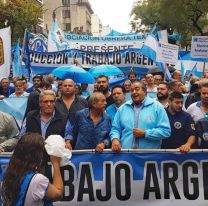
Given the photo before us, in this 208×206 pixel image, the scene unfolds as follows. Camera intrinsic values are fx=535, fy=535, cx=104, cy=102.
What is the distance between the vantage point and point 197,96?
7.54m

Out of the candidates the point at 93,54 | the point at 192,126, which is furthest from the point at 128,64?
the point at 192,126

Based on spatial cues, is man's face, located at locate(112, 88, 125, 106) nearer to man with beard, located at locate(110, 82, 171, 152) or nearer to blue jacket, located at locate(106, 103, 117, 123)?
blue jacket, located at locate(106, 103, 117, 123)

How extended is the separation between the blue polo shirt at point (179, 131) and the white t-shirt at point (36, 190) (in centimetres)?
239

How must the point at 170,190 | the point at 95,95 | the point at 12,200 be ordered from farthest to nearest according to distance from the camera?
the point at 95,95 < the point at 170,190 < the point at 12,200

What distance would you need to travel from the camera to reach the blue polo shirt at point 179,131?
18.7ft

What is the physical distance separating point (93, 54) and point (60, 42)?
236 centimetres

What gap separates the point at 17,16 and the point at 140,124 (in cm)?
3816

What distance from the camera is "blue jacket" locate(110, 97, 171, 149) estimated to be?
544 cm

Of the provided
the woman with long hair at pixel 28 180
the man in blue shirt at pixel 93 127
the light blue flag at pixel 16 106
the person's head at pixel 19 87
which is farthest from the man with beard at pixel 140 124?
the person's head at pixel 19 87

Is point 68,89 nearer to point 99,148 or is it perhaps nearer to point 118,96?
point 118,96

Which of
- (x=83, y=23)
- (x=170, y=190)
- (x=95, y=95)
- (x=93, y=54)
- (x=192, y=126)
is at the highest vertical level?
(x=83, y=23)

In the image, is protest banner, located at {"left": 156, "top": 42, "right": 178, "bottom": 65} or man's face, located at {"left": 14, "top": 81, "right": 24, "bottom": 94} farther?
protest banner, located at {"left": 156, "top": 42, "right": 178, "bottom": 65}

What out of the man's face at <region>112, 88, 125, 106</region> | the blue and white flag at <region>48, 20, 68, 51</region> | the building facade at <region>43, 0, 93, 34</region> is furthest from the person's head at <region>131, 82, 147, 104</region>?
the building facade at <region>43, 0, 93, 34</region>

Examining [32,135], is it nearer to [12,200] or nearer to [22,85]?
[12,200]
